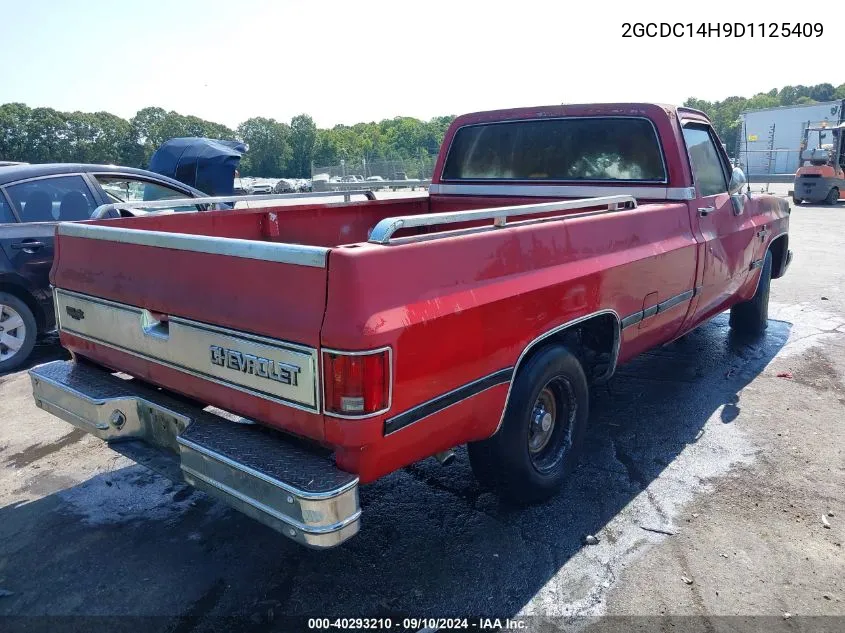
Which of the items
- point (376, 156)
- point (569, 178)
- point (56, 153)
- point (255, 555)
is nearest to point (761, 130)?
point (376, 156)

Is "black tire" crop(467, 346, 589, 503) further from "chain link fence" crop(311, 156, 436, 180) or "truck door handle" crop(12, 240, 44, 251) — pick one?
"chain link fence" crop(311, 156, 436, 180)

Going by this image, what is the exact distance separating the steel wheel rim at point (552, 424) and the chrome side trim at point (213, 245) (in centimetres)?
149

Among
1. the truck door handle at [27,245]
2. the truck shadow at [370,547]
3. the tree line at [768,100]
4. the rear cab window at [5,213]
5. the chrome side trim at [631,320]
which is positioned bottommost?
the truck shadow at [370,547]

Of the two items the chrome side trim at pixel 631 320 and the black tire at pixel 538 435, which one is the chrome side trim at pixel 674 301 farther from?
the black tire at pixel 538 435

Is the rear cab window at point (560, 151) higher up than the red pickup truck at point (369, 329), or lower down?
higher up

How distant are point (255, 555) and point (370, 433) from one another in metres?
1.21

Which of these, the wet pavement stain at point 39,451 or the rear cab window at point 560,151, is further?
the rear cab window at point 560,151

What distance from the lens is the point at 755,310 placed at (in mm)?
6262

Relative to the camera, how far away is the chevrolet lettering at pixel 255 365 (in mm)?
2346

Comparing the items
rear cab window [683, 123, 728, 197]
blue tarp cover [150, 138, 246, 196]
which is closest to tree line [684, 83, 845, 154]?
blue tarp cover [150, 138, 246, 196]

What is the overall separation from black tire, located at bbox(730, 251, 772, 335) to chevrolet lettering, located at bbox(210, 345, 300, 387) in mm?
5077

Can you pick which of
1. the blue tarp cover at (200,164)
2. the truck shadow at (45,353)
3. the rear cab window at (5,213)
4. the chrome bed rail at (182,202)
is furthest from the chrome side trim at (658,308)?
the blue tarp cover at (200,164)

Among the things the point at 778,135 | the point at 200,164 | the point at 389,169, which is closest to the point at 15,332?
the point at 200,164

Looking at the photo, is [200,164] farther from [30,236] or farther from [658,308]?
[658,308]
